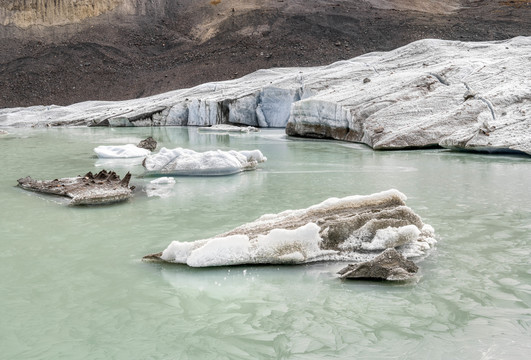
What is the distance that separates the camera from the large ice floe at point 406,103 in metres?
11.1

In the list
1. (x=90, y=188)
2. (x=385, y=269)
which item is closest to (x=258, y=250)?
(x=385, y=269)

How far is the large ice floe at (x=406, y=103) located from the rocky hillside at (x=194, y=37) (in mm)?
14455

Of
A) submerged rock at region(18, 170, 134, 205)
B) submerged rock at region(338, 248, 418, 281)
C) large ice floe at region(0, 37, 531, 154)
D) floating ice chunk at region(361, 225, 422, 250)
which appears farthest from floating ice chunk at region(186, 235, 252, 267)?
large ice floe at region(0, 37, 531, 154)

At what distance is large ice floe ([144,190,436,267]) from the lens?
407 centimetres

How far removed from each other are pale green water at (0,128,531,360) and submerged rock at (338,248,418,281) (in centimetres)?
9

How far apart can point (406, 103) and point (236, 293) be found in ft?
32.9

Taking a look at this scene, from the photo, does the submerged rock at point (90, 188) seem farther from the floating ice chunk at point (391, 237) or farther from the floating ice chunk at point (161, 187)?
the floating ice chunk at point (391, 237)

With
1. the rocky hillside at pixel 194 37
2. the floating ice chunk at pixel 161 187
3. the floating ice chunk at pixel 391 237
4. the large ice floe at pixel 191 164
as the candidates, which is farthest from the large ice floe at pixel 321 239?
the rocky hillside at pixel 194 37

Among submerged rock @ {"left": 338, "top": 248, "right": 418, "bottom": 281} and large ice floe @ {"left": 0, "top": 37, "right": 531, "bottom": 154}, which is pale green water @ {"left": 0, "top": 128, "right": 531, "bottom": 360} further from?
large ice floe @ {"left": 0, "top": 37, "right": 531, "bottom": 154}

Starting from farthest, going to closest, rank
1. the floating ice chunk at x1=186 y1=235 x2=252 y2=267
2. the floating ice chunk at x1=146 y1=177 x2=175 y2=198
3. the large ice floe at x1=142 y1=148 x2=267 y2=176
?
the large ice floe at x1=142 y1=148 x2=267 y2=176 < the floating ice chunk at x1=146 y1=177 x2=175 y2=198 < the floating ice chunk at x1=186 y1=235 x2=252 y2=267

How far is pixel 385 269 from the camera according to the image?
12.2 ft

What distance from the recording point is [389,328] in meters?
3.04

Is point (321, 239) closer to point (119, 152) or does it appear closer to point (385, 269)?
point (385, 269)

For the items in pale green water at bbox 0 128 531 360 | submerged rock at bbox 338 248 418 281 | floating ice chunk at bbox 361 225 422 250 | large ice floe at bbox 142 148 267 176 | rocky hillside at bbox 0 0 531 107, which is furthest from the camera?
rocky hillside at bbox 0 0 531 107
